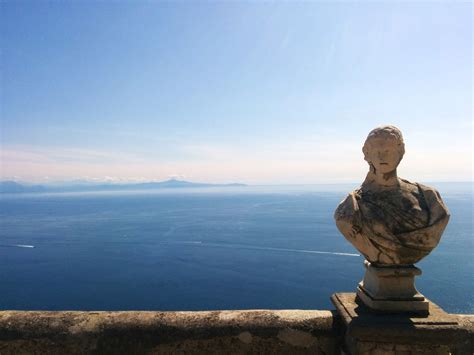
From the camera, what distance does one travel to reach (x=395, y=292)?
3223mm

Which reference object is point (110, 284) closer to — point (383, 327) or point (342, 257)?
point (342, 257)

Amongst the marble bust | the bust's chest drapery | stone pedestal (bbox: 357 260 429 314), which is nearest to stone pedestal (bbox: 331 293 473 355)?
stone pedestal (bbox: 357 260 429 314)

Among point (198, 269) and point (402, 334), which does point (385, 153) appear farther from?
point (198, 269)

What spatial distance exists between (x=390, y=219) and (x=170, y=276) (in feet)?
194

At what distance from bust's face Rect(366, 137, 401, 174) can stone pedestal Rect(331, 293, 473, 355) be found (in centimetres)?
147

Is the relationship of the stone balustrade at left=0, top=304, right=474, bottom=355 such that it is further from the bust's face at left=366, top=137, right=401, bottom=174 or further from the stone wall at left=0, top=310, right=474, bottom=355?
the bust's face at left=366, top=137, right=401, bottom=174

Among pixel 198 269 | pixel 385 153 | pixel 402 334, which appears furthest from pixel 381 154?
pixel 198 269

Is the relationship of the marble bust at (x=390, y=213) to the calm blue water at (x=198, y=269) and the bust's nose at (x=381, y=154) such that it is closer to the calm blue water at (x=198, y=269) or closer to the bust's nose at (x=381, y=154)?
the bust's nose at (x=381, y=154)

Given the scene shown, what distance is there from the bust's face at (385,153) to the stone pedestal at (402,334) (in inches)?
58.0

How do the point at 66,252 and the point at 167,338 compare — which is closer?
the point at 167,338

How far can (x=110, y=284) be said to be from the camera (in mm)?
53875

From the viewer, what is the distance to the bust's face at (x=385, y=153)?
3.36 meters

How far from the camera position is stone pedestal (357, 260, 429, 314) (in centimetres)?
316

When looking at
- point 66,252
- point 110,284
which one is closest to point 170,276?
point 110,284
